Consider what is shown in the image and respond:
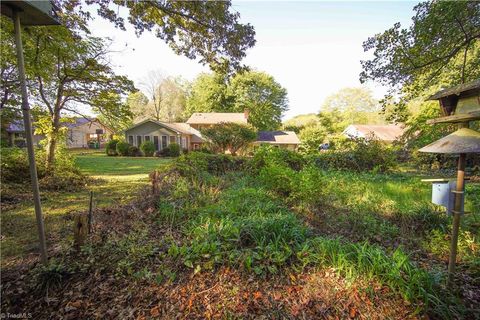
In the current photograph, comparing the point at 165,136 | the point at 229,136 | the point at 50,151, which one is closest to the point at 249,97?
the point at 165,136

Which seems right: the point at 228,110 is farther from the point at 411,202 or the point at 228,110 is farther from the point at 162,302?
the point at 162,302

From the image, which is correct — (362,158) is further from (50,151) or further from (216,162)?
(50,151)

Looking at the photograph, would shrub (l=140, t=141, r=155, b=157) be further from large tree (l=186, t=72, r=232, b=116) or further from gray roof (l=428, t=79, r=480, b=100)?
gray roof (l=428, t=79, r=480, b=100)

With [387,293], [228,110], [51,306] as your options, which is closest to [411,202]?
[387,293]

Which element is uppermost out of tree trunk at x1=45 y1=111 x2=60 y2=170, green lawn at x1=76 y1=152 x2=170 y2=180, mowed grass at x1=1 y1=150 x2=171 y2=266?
tree trunk at x1=45 y1=111 x2=60 y2=170

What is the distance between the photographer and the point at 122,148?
23156 millimetres

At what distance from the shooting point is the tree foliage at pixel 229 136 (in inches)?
619

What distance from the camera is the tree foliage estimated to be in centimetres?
1572

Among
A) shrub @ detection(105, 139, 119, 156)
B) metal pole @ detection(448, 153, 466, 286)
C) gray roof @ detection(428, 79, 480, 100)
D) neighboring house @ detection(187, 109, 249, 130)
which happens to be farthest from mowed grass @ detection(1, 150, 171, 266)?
neighboring house @ detection(187, 109, 249, 130)

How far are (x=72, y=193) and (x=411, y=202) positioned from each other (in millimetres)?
10006

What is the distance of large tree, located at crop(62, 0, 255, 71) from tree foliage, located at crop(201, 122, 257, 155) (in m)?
8.97

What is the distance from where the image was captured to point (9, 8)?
2221mm

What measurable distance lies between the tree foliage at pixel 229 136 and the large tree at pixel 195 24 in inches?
353

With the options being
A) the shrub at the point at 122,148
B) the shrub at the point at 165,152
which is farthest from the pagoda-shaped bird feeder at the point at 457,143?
the shrub at the point at 122,148
